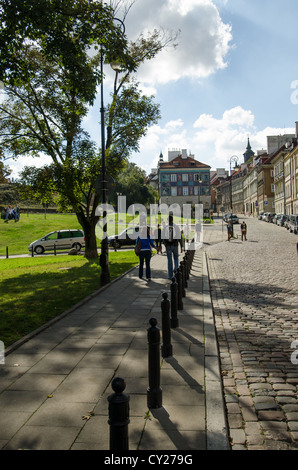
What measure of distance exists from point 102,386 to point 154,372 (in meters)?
0.82

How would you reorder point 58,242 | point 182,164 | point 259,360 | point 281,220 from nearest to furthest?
point 259,360
point 58,242
point 281,220
point 182,164

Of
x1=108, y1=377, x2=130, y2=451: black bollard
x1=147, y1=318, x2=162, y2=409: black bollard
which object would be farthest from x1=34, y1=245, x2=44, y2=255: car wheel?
x1=108, y1=377, x2=130, y2=451: black bollard

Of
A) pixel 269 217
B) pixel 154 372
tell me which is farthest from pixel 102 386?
pixel 269 217

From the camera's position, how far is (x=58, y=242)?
30.9 metres

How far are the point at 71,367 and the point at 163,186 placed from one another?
3582 inches

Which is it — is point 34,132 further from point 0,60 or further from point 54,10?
point 54,10

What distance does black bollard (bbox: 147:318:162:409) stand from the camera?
3988mm

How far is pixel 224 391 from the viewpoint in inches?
175

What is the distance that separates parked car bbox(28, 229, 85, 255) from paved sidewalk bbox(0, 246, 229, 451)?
76.2 ft

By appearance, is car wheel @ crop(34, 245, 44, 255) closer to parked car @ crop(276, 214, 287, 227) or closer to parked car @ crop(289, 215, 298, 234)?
parked car @ crop(289, 215, 298, 234)

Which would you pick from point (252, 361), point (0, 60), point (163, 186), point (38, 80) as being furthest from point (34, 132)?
point (163, 186)

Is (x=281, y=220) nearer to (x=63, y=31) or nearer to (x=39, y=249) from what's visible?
(x=39, y=249)

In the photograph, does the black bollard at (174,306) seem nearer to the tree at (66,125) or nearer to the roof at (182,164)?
the tree at (66,125)

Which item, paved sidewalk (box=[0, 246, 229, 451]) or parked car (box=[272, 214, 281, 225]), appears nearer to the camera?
paved sidewalk (box=[0, 246, 229, 451])
